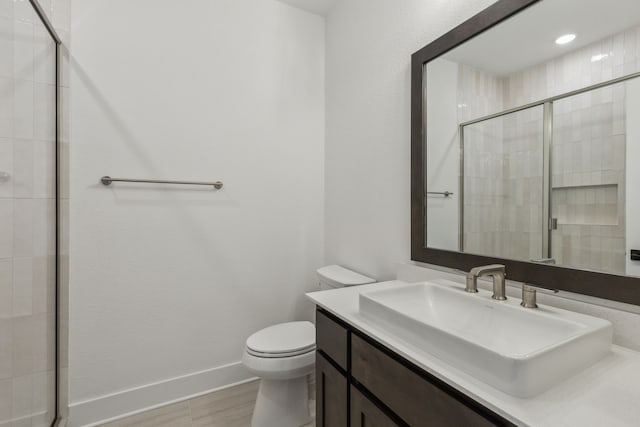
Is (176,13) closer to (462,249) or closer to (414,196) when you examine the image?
(414,196)

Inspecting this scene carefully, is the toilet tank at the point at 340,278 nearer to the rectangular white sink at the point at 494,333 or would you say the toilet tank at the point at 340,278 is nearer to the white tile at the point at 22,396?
the rectangular white sink at the point at 494,333

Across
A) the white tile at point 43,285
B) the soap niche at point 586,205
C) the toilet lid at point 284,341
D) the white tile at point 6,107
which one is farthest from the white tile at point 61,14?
the soap niche at point 586,205

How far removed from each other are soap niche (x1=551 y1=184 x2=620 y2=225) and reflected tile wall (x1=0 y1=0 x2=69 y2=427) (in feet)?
6.14

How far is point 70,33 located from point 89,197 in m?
0.83

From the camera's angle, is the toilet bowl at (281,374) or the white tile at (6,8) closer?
the white tile at (6,8)

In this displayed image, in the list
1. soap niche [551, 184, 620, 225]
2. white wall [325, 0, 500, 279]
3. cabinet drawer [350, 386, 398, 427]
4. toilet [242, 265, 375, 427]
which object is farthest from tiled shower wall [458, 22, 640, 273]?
toilet [242, 265, 375, 427]

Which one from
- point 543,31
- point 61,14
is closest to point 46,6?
point 61,14

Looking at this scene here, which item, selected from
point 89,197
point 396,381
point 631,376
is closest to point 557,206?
point 631,376

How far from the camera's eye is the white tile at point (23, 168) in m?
1.12

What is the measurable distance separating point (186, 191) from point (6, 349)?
3.26 ft

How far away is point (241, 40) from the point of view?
6.23 feet

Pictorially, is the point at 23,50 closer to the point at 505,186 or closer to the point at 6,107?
the point at 6,107

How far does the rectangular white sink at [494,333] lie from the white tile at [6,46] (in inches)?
58.6

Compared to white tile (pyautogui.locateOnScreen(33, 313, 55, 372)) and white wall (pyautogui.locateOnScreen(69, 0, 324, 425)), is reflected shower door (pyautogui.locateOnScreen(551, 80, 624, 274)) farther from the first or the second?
white tile (pyautogui.locateOnScreen(33, 313, 55, 372))
